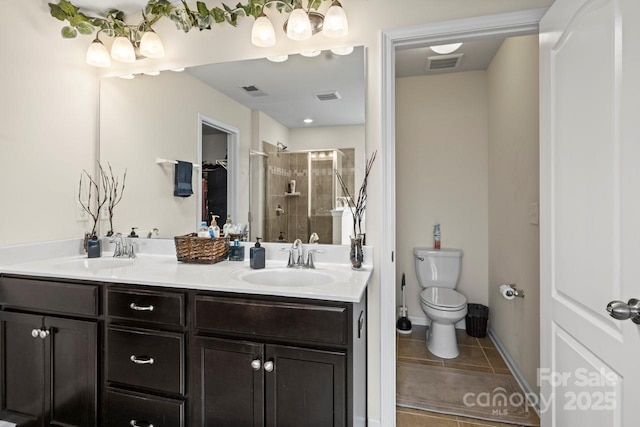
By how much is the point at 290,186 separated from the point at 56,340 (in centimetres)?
138

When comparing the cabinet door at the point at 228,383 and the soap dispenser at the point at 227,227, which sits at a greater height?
the soap dispenser at the point at 227,227

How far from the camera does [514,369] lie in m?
2.24

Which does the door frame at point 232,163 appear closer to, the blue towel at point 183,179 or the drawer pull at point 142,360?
the blue towel at point 183,179

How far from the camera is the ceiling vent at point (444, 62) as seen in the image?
2.70 meters

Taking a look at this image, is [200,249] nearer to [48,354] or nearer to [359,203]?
[48,354]

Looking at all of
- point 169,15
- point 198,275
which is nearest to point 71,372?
point 198,275

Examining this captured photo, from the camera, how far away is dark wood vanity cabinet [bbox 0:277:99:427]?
145 centimetres

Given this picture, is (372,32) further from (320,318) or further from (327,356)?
(327,356)

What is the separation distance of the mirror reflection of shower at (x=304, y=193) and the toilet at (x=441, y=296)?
4.16ft

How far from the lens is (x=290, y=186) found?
73.7 inches

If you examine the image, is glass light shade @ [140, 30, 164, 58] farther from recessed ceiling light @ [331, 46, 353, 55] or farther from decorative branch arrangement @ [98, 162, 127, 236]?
recessed ceiling light @ [331, 46, 353, 55]

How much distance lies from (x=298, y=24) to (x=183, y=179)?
1.20 meters

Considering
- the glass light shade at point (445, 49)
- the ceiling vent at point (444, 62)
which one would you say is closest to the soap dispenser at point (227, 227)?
the glass light shade at point (445, 49)

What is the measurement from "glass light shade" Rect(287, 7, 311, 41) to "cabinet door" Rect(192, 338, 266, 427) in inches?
61.7
